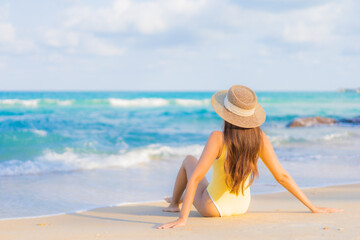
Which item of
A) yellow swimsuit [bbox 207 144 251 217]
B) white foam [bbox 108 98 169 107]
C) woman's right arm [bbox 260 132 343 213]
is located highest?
woman's right arm [bbox 260 132 343 213]

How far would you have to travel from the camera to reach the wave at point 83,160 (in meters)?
7.82

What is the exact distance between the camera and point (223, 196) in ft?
12.3

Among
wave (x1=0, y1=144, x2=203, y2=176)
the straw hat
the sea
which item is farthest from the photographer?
wave (x1=0, y1=144, x2=203, y2=176)

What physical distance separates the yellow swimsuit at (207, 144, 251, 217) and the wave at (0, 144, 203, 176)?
459 centimetres

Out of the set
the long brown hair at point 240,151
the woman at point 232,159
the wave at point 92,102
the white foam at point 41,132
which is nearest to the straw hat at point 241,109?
the woman at point 232,159

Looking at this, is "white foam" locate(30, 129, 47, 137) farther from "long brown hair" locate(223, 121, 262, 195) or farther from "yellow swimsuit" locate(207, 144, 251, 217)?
"long brown hair" locate(223, 121, 262, 195)

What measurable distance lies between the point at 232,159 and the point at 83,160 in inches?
228

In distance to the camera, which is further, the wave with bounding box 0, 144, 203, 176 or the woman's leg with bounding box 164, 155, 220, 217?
the wave with bounding box 0, 144, 203, 176

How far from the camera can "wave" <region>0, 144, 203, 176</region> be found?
782cm

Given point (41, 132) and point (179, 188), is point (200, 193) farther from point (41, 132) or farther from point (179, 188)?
point (41, 132)

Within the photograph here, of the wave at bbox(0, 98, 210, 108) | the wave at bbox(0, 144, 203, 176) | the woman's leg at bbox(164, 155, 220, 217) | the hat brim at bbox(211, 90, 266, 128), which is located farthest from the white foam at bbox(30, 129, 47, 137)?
the wave at bbox(0, 98, 210, 108)

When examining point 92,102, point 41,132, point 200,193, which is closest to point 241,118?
point 200,193

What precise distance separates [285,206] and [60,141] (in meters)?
8.59

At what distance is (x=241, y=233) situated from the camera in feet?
10.6
